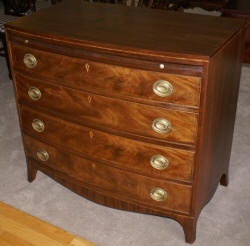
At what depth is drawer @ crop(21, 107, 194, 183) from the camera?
2006mm

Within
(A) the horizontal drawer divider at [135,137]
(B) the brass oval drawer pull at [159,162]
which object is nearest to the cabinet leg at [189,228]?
(B) the brass oval drawer pull at [159,162]

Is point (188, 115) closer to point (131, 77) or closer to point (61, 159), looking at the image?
point (131, 77)

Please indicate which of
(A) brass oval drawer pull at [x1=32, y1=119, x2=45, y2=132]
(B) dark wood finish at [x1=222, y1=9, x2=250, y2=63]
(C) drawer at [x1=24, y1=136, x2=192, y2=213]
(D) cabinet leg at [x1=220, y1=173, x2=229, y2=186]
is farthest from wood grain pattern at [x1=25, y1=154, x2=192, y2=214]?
(B) dark wood finish at [x1=222, y1=9, x2=250, y2=63]

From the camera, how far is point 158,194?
215 centimetres

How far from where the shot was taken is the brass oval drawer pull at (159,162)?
2021 millimetres

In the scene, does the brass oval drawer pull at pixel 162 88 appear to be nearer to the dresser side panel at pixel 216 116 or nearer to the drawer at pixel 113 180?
the dresser side panel at pixel 216 116

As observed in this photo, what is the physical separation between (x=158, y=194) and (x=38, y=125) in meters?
0.77

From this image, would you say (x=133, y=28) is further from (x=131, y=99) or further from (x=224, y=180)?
(x=224, y=180)

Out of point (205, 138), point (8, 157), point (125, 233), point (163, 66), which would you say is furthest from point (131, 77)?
point (8, 157)

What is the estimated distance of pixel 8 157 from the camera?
300cm

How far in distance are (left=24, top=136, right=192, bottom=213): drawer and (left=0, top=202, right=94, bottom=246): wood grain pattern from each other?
12.2 inches

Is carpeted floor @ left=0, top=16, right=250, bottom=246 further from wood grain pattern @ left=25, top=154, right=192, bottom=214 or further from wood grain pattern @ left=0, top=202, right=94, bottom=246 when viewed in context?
wood grain pattern @ left=25, top=154, right=192, bottom=214

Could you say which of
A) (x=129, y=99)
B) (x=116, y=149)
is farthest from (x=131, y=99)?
(x=116, y=149)

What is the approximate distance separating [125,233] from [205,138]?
77 centimetres
